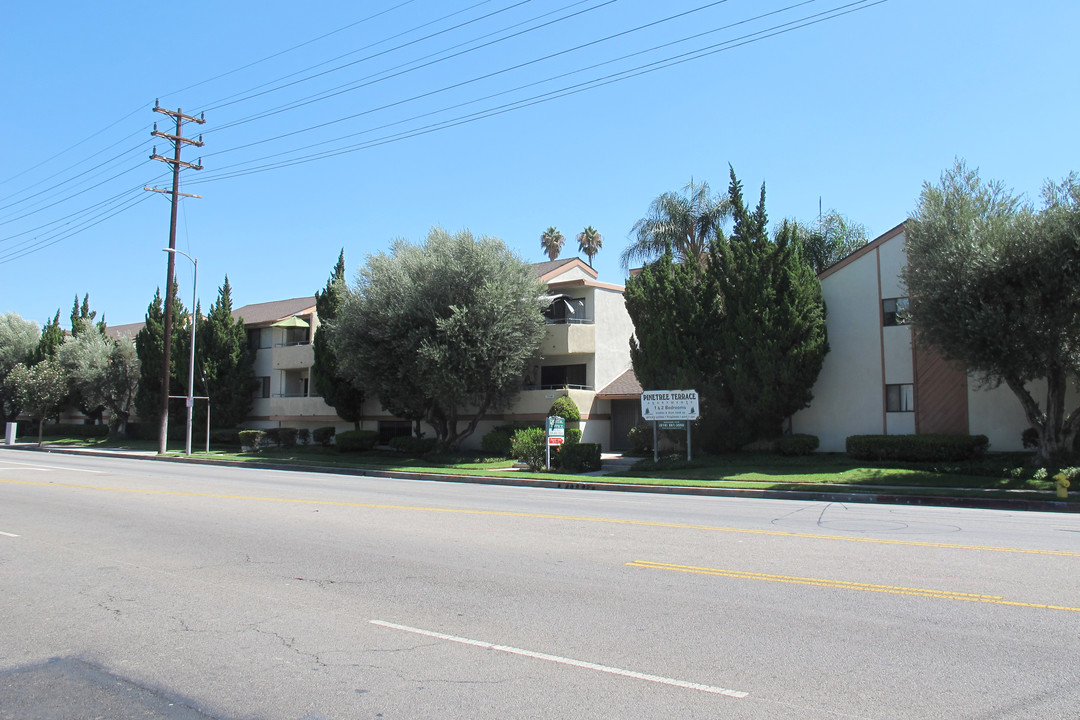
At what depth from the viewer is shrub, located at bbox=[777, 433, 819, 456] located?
25031 mm

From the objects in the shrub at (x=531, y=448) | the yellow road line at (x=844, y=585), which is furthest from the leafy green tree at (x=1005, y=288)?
the yellow road line at (x=844, y=585)

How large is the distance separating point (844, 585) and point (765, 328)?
17.7 m

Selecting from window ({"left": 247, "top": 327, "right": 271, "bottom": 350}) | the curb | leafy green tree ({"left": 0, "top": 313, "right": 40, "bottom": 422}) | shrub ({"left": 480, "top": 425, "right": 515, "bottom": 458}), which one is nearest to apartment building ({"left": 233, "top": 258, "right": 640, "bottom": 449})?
shrub ({"left": 480, "top": 425, "right": 515, "bottom": 458})

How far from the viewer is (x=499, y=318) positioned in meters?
30.1

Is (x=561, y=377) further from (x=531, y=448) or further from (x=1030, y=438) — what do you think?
(x=1030, y=438)

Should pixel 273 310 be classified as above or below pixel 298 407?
above

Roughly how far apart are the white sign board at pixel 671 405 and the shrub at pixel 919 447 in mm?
4922

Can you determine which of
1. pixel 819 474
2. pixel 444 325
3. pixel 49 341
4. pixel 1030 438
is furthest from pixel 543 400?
pixel 49 341

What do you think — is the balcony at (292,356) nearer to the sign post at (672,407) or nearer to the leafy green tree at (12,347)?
the sign post at (672,407)

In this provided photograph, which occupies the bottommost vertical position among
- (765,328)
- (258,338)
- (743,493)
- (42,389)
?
(743,493)

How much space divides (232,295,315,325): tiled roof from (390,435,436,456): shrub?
13.8 m

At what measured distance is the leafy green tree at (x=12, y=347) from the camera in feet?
191

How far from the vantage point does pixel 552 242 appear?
62.5 meters

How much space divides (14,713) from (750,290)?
22.6 m
